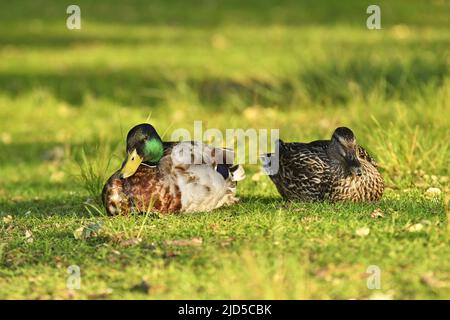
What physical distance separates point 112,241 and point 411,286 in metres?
1.94

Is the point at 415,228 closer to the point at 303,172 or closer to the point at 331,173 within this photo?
the point at 331,173

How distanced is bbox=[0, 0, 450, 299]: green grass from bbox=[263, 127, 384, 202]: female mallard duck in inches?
8.0

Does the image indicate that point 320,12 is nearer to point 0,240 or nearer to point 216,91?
point 216,91

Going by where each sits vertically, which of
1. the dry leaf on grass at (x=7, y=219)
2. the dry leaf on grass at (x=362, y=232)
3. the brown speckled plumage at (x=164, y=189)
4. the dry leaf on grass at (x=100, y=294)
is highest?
the brown speckled plumage at (x=164, y=189)

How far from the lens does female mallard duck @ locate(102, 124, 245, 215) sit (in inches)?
281

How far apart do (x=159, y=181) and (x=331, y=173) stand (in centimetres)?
127

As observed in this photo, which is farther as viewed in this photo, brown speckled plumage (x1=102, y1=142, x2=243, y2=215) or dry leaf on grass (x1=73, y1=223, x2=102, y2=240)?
brown speckled plumage (x1=102, y1=142, x2=243, y2=215)

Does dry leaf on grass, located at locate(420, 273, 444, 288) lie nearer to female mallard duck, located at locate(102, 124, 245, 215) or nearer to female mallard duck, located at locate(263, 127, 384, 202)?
female mallard duck, located at locate(263, 127, 384, 202)

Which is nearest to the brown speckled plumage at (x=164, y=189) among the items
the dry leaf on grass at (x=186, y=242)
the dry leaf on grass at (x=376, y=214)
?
the dry leaf on grass at (x=186, y=242)

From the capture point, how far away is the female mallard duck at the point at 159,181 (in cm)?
714

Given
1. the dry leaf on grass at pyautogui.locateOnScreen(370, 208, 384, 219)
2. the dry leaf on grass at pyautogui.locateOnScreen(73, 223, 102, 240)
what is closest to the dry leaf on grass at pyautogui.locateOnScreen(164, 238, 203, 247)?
the dry leaf on grass at pyautogui.locateOnScreen(73, 223, 102, 240)

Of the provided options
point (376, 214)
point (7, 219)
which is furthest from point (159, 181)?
point (376, 214)

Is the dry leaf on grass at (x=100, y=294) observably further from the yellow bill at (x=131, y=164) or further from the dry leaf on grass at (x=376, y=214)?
the dry leaf on grass at (x=376, y=214)
